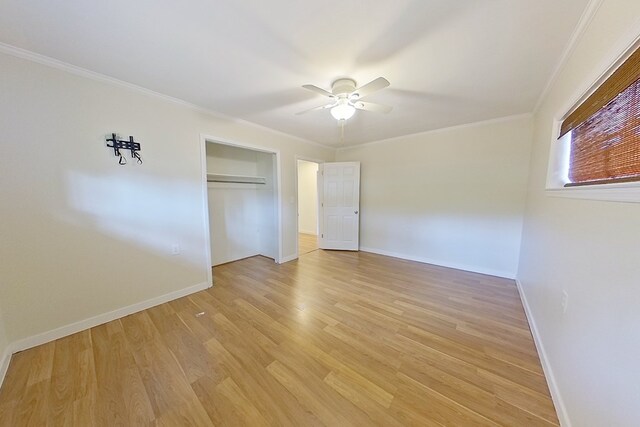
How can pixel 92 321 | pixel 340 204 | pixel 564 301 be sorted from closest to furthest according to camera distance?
pixel 564 301 → pixel 92 321 → pixel 340 204

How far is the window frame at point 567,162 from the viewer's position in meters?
0.88

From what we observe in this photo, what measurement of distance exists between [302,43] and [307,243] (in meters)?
4.33

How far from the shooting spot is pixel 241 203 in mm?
4062

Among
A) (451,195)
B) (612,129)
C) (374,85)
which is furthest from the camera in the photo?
(451,195)

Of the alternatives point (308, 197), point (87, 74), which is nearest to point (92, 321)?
point (87, 74)

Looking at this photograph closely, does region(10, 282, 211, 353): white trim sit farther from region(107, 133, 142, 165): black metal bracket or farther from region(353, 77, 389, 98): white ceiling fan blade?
region(353, 77, 389, 98): white ceiling fan blade

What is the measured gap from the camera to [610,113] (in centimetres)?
113

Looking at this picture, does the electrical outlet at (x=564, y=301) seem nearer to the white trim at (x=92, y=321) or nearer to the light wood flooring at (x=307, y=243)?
the white trim at (x=92, y=321)

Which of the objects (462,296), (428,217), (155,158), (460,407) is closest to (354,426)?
(460,407)

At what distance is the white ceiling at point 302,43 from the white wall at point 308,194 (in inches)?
153

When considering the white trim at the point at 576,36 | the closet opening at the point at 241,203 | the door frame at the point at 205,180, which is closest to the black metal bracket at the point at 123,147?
the door frame at the point at 205,180

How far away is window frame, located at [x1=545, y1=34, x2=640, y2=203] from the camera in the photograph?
0.88 m

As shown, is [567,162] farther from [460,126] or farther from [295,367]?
[295,367]

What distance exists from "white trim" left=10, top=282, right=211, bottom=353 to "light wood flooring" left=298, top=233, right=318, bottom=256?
7.60 ft
